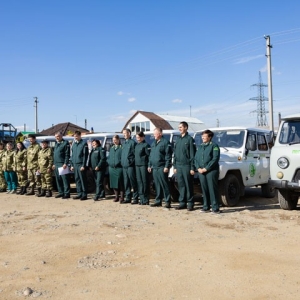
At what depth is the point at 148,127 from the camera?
47.7 metres

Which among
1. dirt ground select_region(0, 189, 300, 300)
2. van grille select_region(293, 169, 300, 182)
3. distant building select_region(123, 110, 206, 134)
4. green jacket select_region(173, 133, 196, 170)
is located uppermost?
distant building select_region(123, 110, 206, 134)

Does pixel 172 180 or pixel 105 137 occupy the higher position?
pixel 105 137

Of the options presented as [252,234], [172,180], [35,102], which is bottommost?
[252,234]

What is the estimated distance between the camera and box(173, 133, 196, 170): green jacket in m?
8.07

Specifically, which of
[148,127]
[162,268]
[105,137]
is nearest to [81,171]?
[105,137]

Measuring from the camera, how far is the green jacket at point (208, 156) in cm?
754

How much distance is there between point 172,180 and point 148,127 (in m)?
39.1

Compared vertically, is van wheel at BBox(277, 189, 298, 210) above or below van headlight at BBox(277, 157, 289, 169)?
below

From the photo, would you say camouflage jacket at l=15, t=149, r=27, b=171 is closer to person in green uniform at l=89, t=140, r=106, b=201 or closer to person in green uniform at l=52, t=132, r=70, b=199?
person in green uniform at l=52, t=132, r=70, b=199

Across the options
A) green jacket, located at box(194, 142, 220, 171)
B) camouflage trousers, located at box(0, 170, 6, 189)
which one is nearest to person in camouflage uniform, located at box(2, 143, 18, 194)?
camouflage trousers, located at box(0, 170, 6, 189)

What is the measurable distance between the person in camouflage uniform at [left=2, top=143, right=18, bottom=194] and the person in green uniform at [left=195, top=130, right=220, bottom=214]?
22.5 ft

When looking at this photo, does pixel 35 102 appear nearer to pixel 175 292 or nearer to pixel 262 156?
pixel 262 156

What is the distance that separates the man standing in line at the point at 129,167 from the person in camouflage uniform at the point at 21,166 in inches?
151

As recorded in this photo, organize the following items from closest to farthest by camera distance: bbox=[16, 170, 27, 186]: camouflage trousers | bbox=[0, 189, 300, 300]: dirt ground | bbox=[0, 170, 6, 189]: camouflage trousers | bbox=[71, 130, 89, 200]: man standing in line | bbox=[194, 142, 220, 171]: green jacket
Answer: bbox=[0, 189, 300, 300]: dirt ground
bbox=[194, 142, 220, 171]: green jacket
bbox=[71, 130, 89, 200]: man standing in line
bbox=[16, 170, 27, 186]: camouflage trousers
bbox=[0, 170, 6, 189]: camouflage trousers
